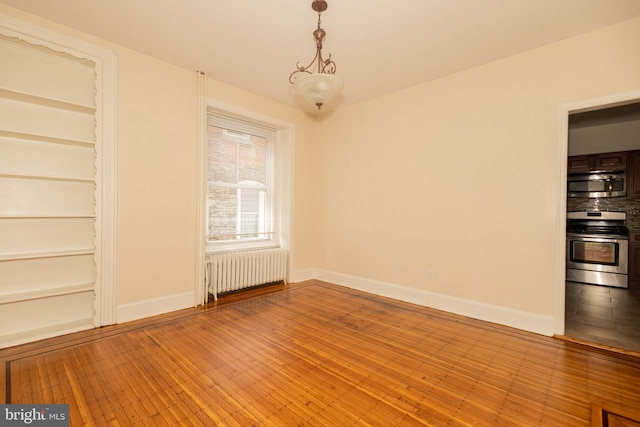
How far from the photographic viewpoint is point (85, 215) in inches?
107

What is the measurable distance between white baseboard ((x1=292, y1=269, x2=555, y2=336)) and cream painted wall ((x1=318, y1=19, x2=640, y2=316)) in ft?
0.18

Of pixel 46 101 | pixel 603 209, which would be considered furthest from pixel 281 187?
pixel 603 209

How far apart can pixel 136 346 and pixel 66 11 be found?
2.91 m

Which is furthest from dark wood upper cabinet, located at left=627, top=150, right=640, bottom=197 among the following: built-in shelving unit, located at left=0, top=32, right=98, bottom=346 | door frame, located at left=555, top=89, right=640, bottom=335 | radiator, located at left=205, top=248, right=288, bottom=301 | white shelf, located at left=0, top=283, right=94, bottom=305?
white shelf, located at left=0, top=283, right=94, bottom=305

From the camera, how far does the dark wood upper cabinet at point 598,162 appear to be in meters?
4.64

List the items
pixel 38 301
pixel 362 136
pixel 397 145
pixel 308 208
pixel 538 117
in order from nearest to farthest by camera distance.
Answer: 1. pixel 38 301
2. pixel 538 117
3. pixel 397 145
4. pixel 362 136
5. pixel 308 208

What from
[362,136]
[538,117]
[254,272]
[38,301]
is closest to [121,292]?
[38,301]

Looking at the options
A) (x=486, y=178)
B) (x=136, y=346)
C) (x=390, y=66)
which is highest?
(x=390, y=66)

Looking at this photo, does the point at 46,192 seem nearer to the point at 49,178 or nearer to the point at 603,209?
the point at 49,178

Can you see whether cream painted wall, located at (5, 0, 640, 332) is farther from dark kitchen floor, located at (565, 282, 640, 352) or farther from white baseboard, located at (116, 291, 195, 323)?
dark kitchen floor, located at (565, 282, 640, 352)

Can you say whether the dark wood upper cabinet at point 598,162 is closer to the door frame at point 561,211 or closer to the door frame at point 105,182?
the door frame at point 561,211

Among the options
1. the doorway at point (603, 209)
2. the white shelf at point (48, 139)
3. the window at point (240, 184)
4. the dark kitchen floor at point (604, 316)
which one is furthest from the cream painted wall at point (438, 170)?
the dark kitchen floor at point (604, 316)

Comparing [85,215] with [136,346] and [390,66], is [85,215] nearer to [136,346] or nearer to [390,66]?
[136,346]

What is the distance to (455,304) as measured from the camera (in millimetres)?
3332
